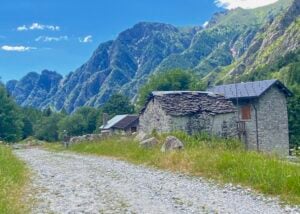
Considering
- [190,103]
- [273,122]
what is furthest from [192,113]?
[273,122]

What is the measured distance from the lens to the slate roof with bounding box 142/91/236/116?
131 ft

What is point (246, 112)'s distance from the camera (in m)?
52.6

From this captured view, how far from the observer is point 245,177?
14680 millimetres

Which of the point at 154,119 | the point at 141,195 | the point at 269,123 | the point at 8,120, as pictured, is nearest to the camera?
the point at 141,195

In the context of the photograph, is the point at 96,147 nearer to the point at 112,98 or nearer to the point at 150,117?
the point at 150,117

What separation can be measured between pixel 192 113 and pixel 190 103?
1.49 metres

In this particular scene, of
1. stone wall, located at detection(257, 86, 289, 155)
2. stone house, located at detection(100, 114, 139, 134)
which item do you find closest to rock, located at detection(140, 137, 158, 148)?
stone wall, located at detection(257, 86, 289, 155)

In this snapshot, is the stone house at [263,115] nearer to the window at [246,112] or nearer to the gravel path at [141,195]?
the window at [246,112]

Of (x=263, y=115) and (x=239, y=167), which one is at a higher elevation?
(x=263, y=115)

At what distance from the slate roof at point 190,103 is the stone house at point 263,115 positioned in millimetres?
9598

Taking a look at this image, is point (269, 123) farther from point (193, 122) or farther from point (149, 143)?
point (149, 143)

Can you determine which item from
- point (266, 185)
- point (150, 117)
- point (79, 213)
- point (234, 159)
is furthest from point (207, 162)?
point (150, 117)

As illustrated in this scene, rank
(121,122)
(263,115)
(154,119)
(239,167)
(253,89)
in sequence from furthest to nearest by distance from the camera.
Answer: (121,122) → (253,89) → (263,115) → (154,119) → (239,167)

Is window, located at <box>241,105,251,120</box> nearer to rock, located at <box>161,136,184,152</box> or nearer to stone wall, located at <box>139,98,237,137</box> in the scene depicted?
stone wall, located at <box>139,98,237,137</box>
